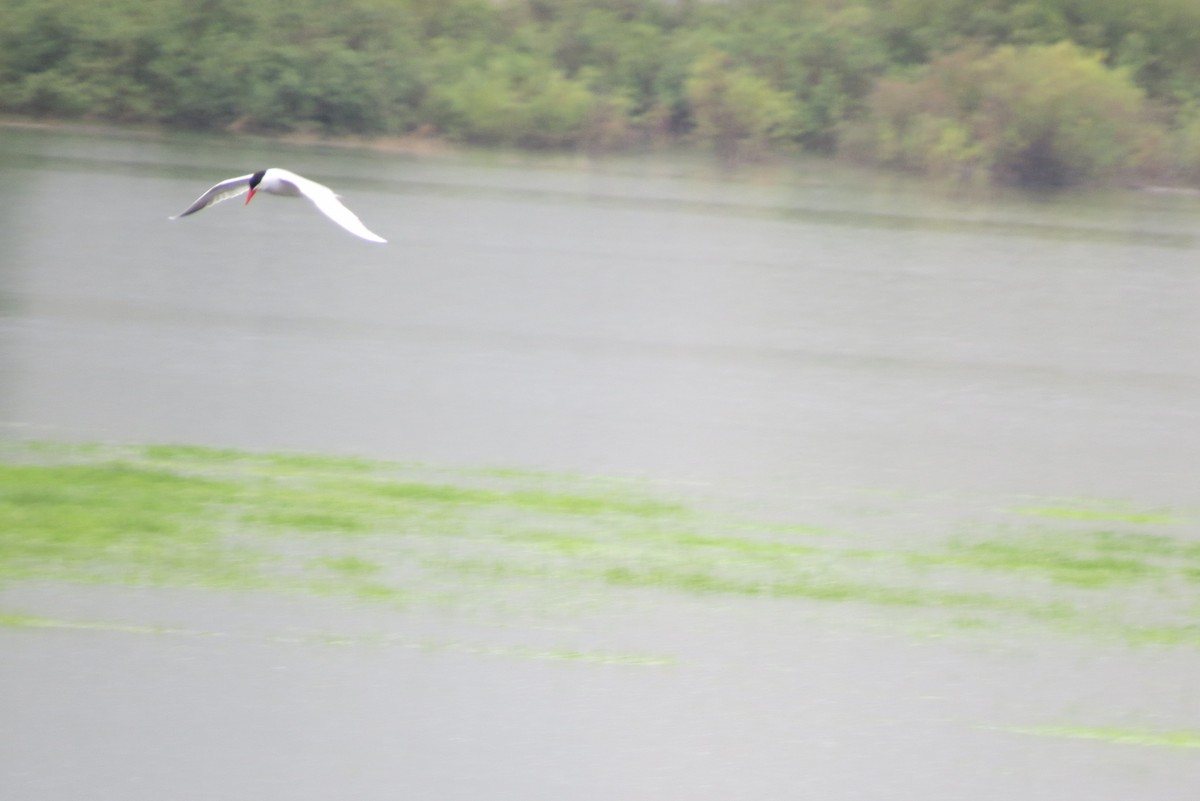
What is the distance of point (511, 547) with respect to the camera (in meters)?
6.23

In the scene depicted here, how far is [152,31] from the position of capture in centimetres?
2880

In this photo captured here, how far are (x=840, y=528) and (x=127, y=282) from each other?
305 inches

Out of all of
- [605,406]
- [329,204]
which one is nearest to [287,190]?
[329,204]

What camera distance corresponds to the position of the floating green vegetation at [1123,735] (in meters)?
4.85

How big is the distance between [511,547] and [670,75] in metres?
27.9

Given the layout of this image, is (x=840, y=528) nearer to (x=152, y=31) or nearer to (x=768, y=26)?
(x=152, y=31)

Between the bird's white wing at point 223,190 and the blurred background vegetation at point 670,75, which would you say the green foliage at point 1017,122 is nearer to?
the blurred background vegetation at point 670,75

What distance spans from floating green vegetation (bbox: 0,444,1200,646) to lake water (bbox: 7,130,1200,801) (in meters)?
0.31

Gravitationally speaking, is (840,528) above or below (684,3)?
below

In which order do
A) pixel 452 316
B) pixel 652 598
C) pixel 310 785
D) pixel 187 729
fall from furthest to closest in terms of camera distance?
pixel 452 316 < pixel 652 598 < pixel 187 729 < pixel 310 785

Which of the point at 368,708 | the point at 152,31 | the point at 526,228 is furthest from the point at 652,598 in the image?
the point at 152,31

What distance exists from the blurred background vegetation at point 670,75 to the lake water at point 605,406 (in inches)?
218

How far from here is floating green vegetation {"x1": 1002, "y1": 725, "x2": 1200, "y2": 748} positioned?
4.85 meters

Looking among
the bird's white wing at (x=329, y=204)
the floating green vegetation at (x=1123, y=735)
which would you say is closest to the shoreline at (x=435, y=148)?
the bird's white wing at (x=329, y=204)
